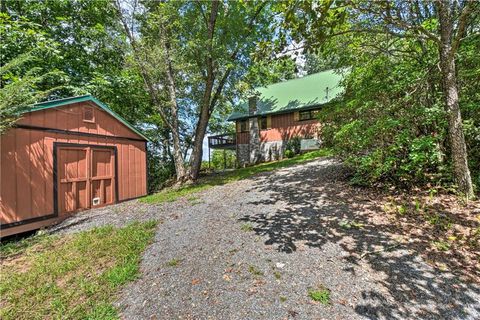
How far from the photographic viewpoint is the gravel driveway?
252 centimetres

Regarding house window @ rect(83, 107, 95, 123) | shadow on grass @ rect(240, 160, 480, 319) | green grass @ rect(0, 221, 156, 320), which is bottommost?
green grass @ rect(0, 221, 156, 320)

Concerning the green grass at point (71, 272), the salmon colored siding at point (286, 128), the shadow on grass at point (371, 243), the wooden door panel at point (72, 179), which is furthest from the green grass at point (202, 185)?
the salmon colored siding at point (286, 128)

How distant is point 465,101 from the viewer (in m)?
4.69

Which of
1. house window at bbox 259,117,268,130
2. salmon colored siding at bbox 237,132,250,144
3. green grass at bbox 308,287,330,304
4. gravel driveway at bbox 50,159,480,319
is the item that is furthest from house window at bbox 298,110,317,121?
green grass at bbox 308,287,330,304

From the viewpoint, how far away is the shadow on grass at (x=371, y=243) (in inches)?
97.9

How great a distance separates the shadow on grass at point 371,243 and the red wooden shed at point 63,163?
5.35 metres

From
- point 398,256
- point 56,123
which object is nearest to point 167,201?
point 56,123

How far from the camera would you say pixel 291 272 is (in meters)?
3.08

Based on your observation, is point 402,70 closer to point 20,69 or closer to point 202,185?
point 202,185

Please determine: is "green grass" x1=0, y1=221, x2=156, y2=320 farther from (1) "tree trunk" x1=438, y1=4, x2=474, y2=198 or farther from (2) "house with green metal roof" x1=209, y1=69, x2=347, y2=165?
(2) "house with green metal roof" x1=209, y1=69, x2=347, y2=165

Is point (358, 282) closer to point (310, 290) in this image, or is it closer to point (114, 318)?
point (310, 290)

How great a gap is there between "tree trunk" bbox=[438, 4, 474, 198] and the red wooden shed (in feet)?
29.5

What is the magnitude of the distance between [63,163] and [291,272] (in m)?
6.94

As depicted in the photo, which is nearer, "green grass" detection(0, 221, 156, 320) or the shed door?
"green grass" detection(0, 221, 156, 320)
